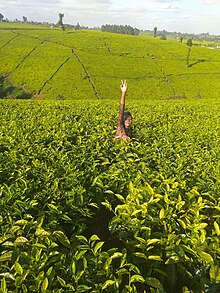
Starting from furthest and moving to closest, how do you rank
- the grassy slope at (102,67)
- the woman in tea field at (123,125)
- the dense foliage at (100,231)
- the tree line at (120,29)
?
the tree line at (120,29) < the grassy slope at (102,67) < the woman in tea field at (123,125) < the dense foliage at (100,231)

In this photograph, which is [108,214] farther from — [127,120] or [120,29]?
[120,29]

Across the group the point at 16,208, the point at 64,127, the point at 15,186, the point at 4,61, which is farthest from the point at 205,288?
the point at 4,61

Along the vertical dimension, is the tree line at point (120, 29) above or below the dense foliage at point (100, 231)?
below

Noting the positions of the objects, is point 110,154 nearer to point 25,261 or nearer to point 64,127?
point 64,127

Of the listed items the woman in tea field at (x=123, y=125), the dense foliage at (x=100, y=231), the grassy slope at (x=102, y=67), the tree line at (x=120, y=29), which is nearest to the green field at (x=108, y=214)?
the dense foliage at (x=100, y=231)

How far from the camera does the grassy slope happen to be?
57844mm

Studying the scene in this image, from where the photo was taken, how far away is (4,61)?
65562mm

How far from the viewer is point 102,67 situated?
217ft

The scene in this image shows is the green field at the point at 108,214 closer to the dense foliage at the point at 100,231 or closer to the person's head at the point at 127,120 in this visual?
the dense foliage at the point at 100,231

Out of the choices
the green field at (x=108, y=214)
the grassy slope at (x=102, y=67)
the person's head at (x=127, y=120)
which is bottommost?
the grassy slope at (x=102, y=67)

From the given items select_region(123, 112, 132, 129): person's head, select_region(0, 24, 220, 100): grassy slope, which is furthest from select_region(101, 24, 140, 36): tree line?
select_region(123, 112, 132, 129): person's head

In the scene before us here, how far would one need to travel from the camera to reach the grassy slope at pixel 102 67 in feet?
190

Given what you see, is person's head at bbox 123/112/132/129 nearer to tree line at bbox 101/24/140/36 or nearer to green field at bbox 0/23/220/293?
green field at bbox 0/23/220/293

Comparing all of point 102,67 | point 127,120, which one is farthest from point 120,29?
point 127,120
